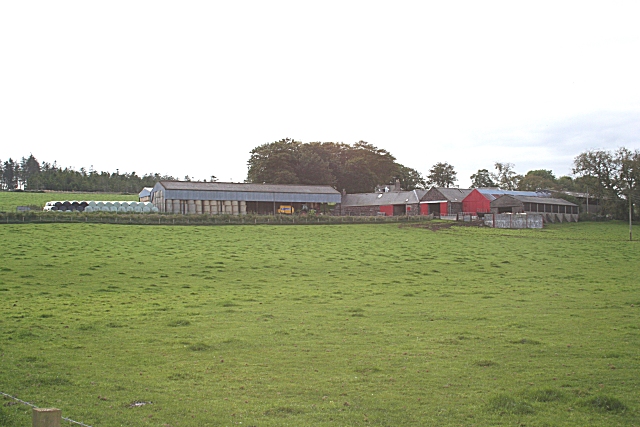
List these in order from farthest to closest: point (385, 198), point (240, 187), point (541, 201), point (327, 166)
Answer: point (327, 166), point (385, 198), point (240, 187), point (541, 201)

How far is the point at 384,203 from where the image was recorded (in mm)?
93938

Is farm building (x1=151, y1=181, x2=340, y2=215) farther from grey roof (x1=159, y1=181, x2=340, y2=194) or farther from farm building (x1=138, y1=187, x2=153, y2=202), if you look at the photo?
farm building (x1=138, y1=187, x2=153, y2=202)

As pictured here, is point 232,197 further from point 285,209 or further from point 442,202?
point 442,202

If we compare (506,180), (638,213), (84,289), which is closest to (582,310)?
(84,289)

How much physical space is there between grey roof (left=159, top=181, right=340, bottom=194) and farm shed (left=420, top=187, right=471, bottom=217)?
15.1 m

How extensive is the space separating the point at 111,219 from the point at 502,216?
1759 inches

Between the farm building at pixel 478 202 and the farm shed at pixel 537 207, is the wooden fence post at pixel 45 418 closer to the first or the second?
the farm shed at pixel 537 207

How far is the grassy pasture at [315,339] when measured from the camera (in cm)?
1061

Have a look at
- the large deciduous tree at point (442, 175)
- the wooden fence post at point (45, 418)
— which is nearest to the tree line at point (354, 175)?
the large deciduous tree at point (442, 175)

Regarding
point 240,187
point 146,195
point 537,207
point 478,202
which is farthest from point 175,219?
point 537,207

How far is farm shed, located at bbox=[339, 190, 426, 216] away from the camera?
89.8m

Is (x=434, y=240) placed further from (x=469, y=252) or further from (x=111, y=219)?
(x=111, y=219)

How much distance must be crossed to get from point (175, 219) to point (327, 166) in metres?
50.7

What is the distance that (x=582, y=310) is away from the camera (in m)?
21.9
